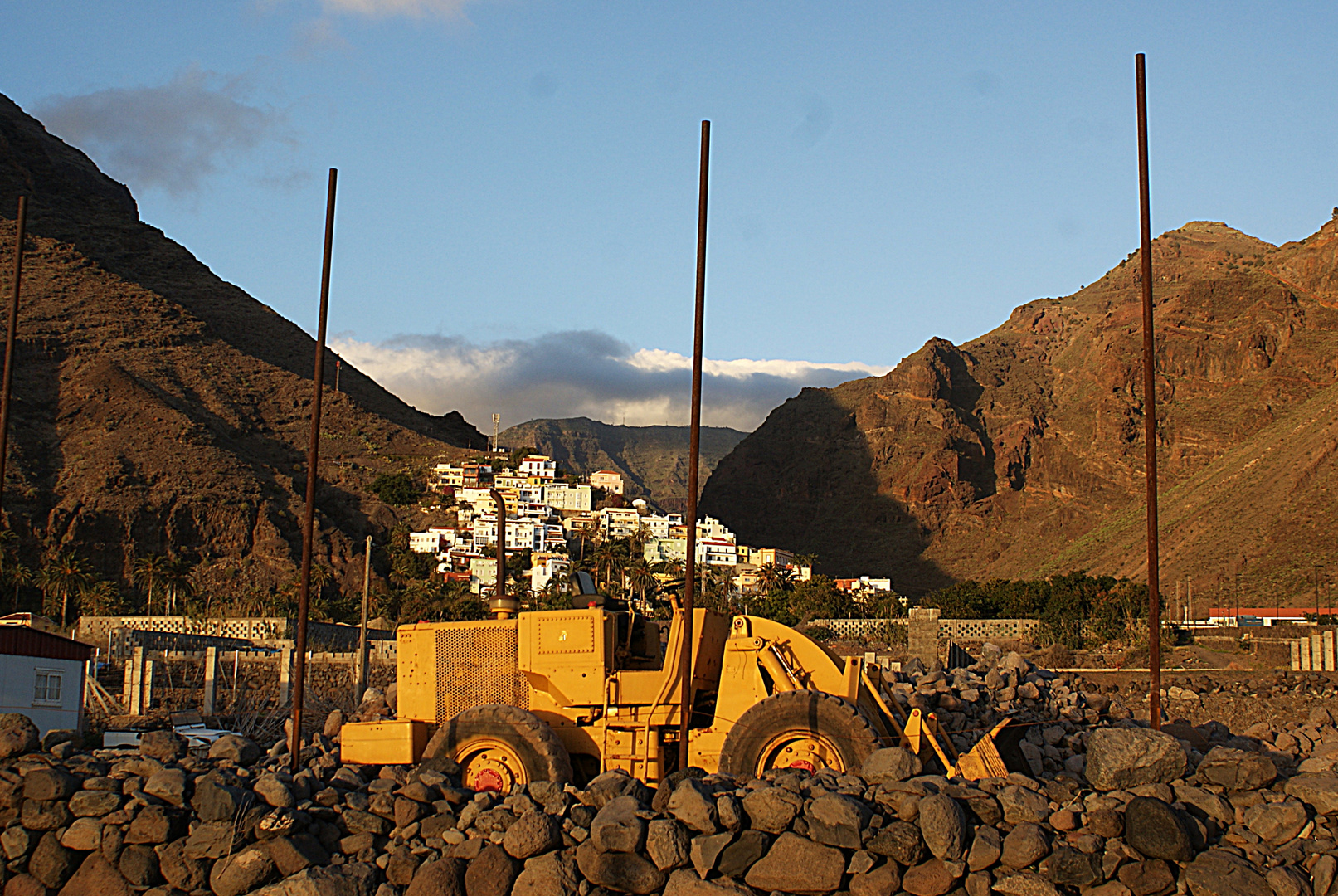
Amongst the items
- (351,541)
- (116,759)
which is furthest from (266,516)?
(116,759)

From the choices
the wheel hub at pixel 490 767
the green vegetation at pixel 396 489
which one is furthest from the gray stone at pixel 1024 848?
the green vegetation at pixel 396 489

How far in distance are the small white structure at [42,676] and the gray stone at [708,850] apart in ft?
45.2

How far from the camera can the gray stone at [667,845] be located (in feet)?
33.3

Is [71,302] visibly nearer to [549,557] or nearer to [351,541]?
[351,541]

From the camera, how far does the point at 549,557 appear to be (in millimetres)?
99812

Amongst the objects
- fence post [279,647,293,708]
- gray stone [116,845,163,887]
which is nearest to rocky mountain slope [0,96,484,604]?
fence post [279,647,293,708]

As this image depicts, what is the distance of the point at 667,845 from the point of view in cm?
1016

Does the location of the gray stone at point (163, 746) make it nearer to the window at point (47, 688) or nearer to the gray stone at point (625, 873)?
the gray stone at point (625, 873)

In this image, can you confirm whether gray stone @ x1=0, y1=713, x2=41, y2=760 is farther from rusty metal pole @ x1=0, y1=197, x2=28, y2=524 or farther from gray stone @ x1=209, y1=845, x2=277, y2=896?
rusty metal pole @ x1=0, y1=197, x2=28, y2=524

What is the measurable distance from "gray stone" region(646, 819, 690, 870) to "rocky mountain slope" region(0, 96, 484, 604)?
260 ft

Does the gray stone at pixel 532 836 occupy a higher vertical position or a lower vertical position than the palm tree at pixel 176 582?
lower

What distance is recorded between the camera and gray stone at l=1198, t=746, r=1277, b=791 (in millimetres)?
10477

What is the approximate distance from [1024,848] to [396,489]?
10968cm

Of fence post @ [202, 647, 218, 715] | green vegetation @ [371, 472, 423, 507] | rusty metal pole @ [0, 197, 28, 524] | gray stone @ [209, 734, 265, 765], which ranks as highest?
green vegetation @ [371, 472, 423, 507]
